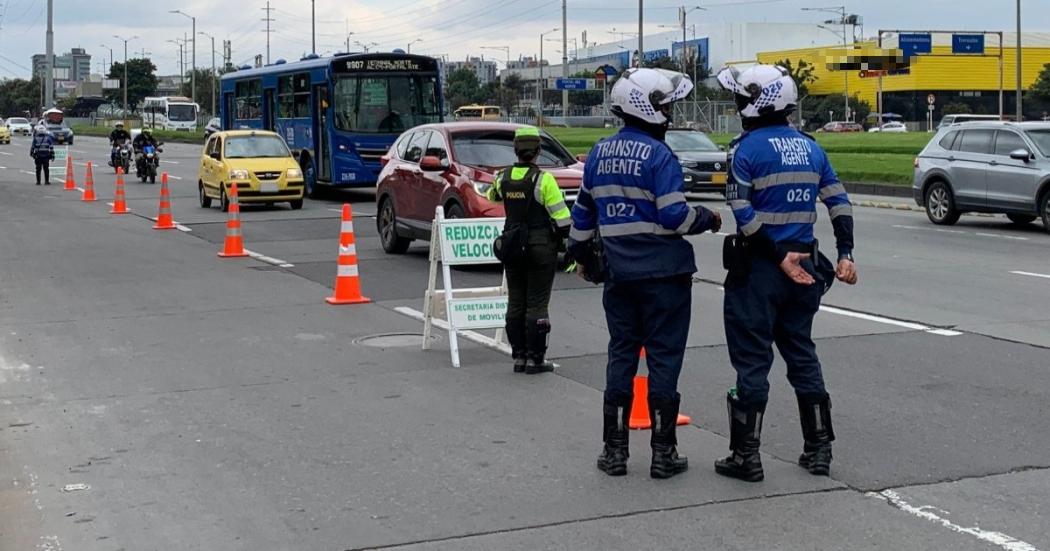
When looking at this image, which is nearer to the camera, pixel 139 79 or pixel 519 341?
pixel 519 341

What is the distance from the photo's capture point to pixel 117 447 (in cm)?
740

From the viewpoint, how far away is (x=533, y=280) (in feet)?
30.9

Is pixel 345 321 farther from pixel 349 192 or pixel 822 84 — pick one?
pixel 822 84

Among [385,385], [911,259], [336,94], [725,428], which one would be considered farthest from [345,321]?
[336,94]

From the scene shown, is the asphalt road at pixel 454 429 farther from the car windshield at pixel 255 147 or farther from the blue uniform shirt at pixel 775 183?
the car windshield at pixel 255 147

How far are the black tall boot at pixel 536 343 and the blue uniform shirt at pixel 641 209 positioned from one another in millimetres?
2897

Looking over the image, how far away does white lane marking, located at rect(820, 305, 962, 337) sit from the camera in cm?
1086

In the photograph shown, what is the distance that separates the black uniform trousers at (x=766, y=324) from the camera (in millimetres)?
Result: 6230

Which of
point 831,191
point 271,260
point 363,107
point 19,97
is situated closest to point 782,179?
point 831,191

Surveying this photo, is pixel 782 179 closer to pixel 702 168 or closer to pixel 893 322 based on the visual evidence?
pixel 893 322

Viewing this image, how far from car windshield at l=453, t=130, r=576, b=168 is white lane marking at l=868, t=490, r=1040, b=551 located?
34.3 feet

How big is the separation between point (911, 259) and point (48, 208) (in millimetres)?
18547

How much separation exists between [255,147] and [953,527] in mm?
23188

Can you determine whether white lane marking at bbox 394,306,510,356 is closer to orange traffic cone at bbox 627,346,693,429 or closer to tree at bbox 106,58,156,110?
orange traffic cone at bbox 627,346,693,429
